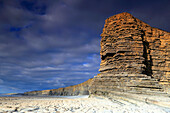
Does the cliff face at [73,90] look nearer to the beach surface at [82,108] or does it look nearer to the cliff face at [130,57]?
the cliff face at [130,57]

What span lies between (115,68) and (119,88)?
134 inches

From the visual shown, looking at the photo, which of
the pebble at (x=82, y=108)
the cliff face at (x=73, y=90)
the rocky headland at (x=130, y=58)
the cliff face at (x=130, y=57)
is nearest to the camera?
the pebble at (x=82, y=108)

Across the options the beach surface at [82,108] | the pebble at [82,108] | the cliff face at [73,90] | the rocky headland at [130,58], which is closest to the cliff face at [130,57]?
the rocky headland at [130,58]

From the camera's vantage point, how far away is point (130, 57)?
16.2m

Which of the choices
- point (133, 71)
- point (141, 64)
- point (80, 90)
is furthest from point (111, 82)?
point (80, 90)

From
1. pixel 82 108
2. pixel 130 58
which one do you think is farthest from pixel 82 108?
pixel 130 58

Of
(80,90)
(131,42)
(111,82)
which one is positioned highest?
(131,42)

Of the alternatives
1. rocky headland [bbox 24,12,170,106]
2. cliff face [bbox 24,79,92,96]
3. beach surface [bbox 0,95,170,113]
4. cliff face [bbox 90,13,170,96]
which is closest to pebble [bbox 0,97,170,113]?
beach surface [bbox 0,95,170,113]

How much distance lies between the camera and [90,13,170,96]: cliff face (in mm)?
14839

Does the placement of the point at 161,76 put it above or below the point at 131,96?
above

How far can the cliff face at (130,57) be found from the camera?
48.7 feet

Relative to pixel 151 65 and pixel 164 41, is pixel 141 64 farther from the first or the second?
pixel 164 41

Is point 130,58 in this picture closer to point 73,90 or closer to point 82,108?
point 82,108

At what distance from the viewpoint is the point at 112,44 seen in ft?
60.0
